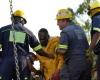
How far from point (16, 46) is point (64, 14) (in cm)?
111

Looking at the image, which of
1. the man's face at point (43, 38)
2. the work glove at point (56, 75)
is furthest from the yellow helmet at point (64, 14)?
the man's face at point (43, 38)

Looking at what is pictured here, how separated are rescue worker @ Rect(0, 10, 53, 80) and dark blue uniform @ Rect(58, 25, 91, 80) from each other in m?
0.75

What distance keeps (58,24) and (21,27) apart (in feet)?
2.39

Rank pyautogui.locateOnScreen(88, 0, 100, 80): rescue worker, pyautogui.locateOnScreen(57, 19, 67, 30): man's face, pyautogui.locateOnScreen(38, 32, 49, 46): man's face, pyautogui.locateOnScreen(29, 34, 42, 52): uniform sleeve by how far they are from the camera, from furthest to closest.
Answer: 1. pyautogui.locateOnScreen(38, 32, 49, 46): man's face
2. pyautogui.locateOnScreen(29, 34, 42, 52): uniform sleeve
3. pyautogui.locateOnScreen(57, 19, 67, 30): man's face
4. pyautogui.locateOnScreen(88, 0, 100, 80): rescue worker

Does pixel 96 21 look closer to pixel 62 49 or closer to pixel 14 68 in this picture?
pixel 62 49

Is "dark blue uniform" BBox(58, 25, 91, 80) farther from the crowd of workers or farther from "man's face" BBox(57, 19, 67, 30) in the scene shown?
"man's face" BBox(57, 19, 67, 30)

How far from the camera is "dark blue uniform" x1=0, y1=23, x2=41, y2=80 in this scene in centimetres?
1060

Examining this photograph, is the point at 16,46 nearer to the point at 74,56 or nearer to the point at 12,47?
the point at 12,47

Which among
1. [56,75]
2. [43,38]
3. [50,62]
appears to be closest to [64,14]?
[56,75]

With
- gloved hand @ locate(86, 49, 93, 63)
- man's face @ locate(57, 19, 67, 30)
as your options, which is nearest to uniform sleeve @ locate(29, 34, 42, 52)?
man's face @ locate(57, 19, 67, 30)

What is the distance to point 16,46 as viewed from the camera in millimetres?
10609

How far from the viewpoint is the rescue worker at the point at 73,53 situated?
1025 cm

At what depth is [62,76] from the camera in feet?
34.1

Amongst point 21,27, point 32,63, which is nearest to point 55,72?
point 32,63
